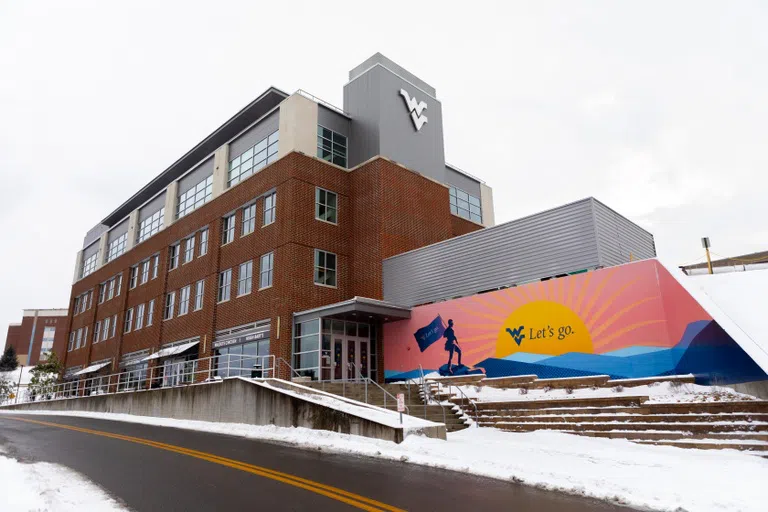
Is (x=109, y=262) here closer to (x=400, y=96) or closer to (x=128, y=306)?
(x=128, y=306)

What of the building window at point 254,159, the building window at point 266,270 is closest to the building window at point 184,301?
the building window at point 254,159

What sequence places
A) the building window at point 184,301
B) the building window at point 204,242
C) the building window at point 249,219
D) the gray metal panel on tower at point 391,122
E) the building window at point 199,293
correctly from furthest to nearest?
1. the building window at point 184,301
2. the building window at point 204,242
3. the building window at point 199,293
4. the gray metal panel on tower at point 391,122
5. the building window at point 249,219

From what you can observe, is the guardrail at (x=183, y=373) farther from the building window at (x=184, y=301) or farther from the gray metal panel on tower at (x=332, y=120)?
the gray metal panel on tower at (x=332, y=120)

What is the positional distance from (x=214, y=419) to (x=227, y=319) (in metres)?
8.95

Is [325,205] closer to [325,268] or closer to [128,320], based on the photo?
Result: [325,268]

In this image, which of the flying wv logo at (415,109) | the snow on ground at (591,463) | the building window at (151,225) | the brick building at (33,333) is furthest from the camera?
the brick building at (33,333)

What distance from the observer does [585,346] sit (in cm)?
1723

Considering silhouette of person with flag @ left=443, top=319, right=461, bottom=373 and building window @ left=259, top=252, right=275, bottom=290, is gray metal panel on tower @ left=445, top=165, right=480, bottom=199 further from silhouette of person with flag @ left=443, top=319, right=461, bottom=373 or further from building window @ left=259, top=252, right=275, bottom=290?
silhouette of person with flag @ left=443, top=319, right=461, bottom=373

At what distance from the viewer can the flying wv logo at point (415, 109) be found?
2989 cm

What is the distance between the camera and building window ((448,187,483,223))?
115 feet

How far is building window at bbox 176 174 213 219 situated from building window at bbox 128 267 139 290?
7030mm

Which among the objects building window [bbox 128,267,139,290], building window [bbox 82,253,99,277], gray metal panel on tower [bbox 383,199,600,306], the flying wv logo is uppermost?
the flying wv logo

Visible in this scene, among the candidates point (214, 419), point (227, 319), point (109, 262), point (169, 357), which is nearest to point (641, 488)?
point (214, 419)

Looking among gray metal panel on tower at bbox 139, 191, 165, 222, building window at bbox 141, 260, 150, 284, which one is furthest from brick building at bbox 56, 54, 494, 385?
gray metal panel on tower at bbox 139, 191, 165, 222
